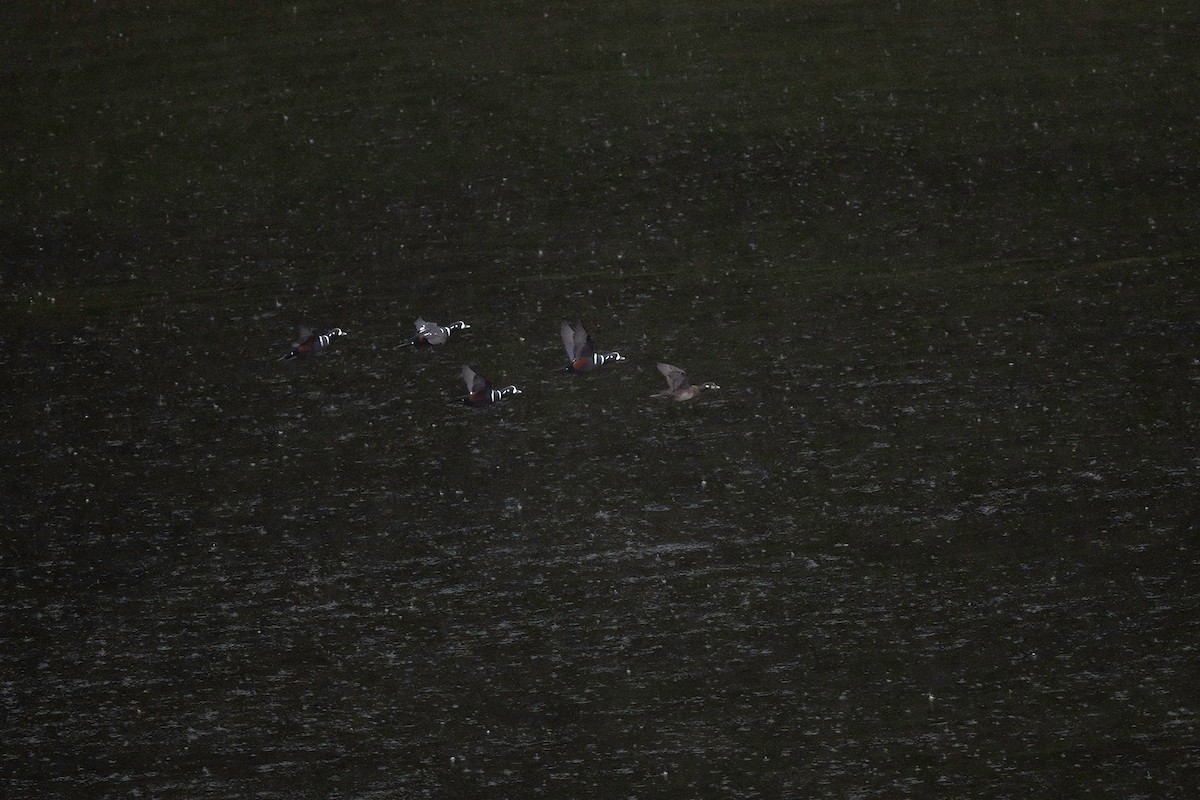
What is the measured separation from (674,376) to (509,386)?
694 mm

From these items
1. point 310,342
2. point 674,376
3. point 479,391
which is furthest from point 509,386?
point 310,342

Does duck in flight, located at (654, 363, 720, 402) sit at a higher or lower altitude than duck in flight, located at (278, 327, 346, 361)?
lower

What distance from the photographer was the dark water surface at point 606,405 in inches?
180

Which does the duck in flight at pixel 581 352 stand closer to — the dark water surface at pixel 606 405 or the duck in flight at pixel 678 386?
the dark water surface at pixel 606 405

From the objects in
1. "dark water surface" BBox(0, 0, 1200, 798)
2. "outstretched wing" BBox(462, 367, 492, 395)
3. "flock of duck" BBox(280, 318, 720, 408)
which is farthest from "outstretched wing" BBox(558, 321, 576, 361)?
"outstretched wing" BBox(462, 367, 492, 395)

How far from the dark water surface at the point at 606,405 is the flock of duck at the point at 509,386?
0.34ft

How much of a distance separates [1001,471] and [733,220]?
182cm

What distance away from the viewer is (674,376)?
17.8ft

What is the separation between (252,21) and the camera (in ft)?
25.6

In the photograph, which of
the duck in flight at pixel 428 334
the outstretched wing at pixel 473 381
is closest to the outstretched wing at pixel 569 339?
the outstretched wing at pixel 473 381

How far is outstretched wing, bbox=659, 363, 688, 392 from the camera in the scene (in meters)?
5.37

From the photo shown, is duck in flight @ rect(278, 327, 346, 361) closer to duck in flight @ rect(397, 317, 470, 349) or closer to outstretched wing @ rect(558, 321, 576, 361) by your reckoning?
duck in flight @ rect(397, 317, 470, 349)

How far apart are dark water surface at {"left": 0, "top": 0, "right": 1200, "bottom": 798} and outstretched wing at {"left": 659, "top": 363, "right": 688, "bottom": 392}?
15 cm

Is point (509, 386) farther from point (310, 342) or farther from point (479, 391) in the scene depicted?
point (310, 342)
